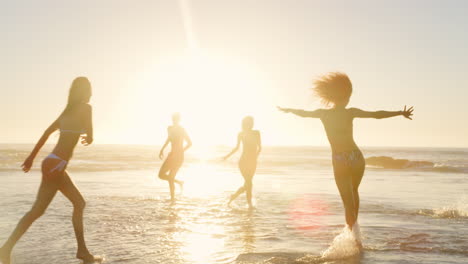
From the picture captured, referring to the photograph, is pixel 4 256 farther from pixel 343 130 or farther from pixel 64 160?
pixel 343 130

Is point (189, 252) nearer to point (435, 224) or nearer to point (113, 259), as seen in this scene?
point (113, 259)

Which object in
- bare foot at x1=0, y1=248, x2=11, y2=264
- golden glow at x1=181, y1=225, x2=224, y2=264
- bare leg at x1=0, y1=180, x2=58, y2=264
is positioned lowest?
golden glow at x1=181, y1=225, x2=224, y2=264

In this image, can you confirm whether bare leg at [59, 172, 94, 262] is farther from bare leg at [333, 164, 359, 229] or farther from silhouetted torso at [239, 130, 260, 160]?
silhouetted torso at [239, 130, 260, 160]

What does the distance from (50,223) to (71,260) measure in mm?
3008

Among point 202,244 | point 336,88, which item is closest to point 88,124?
point 202,244

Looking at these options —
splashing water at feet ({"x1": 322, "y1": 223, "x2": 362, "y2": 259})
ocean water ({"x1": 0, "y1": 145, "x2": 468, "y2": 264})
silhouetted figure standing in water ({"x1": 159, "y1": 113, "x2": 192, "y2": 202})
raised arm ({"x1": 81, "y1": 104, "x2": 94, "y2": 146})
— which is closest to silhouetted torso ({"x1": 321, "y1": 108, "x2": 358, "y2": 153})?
splashing water at feet ({"x1": 322, "y1": 223, "x2": 362, "y2": 259})

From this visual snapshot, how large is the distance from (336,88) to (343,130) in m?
0.56

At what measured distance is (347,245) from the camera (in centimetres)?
580

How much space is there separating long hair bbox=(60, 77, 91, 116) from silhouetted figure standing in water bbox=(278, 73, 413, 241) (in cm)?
270

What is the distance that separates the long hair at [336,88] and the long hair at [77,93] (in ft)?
9.86

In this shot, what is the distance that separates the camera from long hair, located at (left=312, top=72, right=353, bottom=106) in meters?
5.77

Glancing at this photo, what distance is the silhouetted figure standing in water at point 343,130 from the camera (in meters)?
5.61

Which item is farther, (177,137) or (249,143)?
(177,137)

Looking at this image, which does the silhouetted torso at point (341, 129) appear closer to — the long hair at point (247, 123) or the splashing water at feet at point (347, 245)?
the splashing water at feet at point (347, 245)
